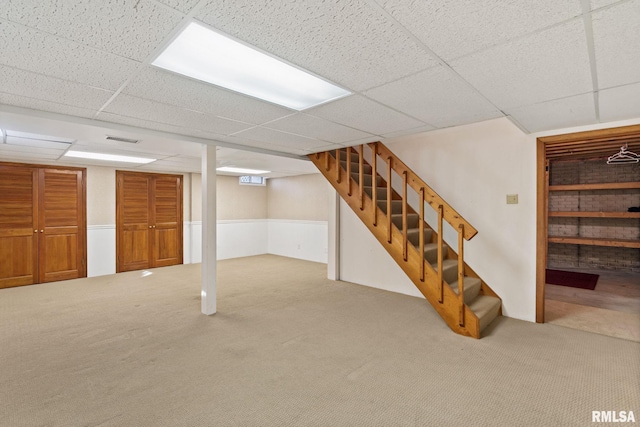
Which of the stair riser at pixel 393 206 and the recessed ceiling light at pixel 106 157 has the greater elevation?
the recessed ceiling light at pixel 106 157

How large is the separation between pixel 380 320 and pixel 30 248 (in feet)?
19.5

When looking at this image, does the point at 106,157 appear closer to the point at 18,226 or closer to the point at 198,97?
the point at 18,226

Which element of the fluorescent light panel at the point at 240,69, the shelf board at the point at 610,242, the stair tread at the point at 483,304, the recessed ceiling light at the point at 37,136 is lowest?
the stair tread at the point at 483,304

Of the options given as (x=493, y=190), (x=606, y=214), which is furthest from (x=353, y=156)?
(x=606, y=214)

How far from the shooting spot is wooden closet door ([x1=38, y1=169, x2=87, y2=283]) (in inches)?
211

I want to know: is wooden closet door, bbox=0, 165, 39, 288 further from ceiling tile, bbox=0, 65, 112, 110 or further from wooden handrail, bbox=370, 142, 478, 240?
wooden handrail, bbox=370, 142, 478, 240

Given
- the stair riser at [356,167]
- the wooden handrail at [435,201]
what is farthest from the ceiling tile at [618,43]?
the stair riser at [356,167]

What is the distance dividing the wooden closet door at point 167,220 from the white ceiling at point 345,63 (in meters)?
3.49

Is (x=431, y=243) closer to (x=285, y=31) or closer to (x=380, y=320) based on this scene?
(x=380, y=320)

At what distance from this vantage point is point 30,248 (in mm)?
5246

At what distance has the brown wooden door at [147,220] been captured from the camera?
620 cm

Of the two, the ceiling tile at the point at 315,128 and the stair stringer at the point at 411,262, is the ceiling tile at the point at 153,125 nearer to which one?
the ceiling tile at the point at 315,128

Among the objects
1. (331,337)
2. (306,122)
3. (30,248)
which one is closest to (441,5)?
(306,122)

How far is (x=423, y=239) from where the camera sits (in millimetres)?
3367
